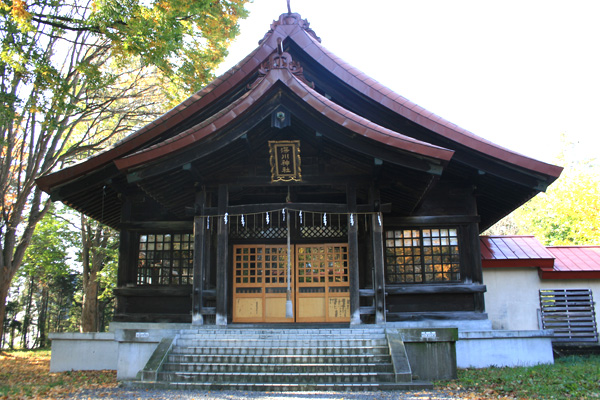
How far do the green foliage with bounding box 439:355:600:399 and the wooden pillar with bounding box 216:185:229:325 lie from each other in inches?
157

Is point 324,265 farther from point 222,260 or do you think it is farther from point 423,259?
point 222,260

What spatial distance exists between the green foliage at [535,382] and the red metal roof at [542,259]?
3665 mm

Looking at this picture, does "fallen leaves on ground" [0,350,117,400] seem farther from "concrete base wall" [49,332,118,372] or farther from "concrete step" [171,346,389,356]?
"concrete step" [171,346,389,356]

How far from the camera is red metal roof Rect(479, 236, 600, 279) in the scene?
12.1 m

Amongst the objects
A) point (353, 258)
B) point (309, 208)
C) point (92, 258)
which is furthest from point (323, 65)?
point (92, 258)

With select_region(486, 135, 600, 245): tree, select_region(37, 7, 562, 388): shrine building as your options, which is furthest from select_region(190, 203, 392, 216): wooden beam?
select_region(486, 135, 600, 245): tree

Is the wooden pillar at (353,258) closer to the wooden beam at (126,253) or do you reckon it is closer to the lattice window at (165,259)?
the lattice window at (165,259)

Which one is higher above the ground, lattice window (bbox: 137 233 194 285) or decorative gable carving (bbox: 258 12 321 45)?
decorative gable carving (bbox: 258 12 321 45)

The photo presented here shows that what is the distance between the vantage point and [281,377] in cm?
709

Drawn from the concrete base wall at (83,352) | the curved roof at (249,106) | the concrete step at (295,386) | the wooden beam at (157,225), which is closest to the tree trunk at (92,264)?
the wooden beam at (157,225)

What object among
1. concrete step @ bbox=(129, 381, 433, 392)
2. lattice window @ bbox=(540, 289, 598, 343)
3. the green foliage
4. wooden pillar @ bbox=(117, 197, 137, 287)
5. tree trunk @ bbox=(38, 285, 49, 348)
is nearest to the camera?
the green foliage

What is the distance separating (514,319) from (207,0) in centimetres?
1003

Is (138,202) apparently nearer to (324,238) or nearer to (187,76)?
(187,76)

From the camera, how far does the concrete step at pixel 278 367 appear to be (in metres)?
7.23
